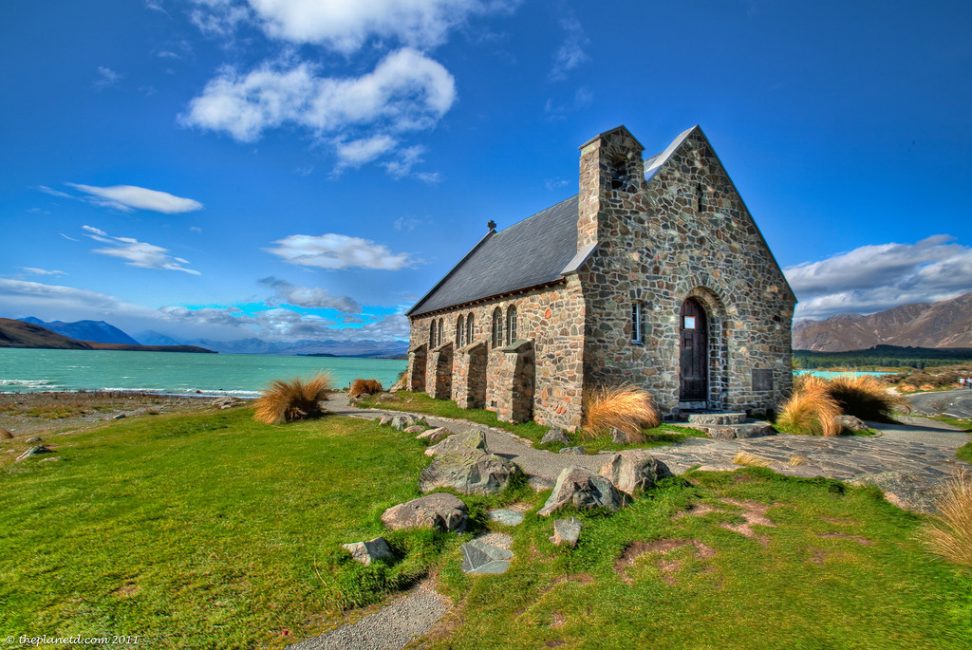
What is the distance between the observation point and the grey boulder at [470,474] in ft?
23.6

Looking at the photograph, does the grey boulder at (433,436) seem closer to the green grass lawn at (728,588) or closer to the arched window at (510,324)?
the green grass lawn at (728,588)

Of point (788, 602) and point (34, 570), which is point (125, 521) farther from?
point (788, 602)

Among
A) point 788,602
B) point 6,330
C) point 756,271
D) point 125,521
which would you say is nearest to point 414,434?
point 125,521

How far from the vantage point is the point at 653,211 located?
13.5m

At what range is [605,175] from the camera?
42.0 feet

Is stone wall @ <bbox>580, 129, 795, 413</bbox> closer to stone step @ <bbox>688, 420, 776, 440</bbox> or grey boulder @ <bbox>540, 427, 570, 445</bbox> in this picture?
stone step @ <bbox>688, 420, 776, 440</bbox>

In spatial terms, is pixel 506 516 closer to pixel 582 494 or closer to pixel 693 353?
pixel 582 494

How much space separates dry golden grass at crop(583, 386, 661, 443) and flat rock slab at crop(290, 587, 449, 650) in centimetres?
738

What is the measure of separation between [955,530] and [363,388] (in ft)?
70.8

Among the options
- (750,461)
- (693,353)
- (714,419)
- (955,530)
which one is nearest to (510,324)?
(693,353)

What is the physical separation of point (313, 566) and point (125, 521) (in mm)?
3165

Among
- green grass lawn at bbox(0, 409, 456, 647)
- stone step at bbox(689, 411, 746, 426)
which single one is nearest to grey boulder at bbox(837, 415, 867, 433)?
stone step at bbox(689, 411, 746, 426)

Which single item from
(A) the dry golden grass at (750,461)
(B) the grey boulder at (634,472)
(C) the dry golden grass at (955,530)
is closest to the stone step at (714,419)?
(A) the dry golden grass at (750,461)

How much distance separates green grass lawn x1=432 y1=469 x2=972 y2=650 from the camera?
351 centimetres
